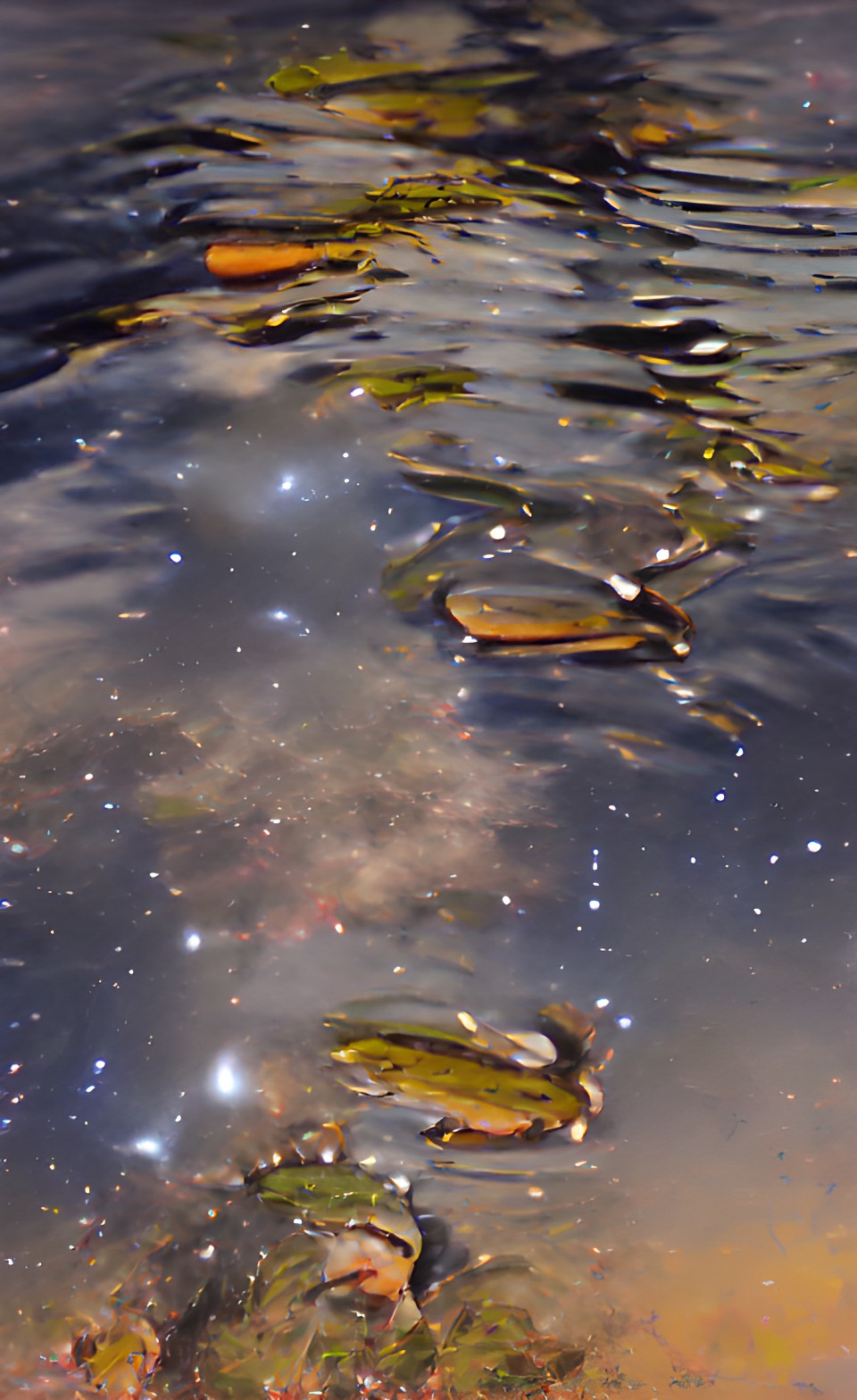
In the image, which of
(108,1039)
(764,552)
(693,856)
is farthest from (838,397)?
(108,1039)

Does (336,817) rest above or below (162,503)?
below

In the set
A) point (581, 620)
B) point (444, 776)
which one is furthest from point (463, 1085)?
point (581, 620)

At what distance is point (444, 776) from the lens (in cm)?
69

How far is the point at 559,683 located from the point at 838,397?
30 centimetres

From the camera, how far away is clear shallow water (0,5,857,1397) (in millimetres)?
635

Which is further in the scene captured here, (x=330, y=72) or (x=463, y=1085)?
(x=463, y=1085)

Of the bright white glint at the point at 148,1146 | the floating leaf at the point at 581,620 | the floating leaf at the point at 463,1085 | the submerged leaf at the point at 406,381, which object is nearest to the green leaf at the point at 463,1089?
the floating leaf at the point at 463,1085

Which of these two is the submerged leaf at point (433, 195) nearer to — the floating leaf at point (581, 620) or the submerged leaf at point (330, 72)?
the submerged leaf at point (330, 72)

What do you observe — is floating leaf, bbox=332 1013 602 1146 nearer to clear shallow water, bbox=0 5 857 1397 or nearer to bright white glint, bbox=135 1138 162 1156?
clear shallow water, bbox=0 5 857 1397

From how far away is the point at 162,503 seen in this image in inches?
26.0

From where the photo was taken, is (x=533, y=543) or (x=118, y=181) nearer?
(x=118, y=181)

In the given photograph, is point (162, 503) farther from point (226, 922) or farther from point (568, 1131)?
point (568, 1131)

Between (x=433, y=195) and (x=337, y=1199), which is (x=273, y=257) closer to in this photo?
(x=433, y=195)

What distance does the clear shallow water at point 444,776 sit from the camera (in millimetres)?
635
